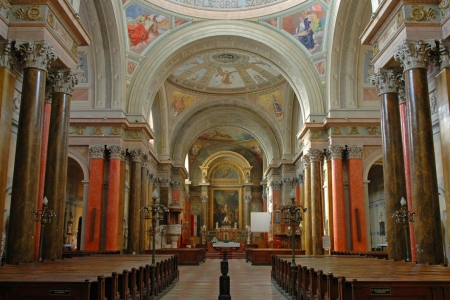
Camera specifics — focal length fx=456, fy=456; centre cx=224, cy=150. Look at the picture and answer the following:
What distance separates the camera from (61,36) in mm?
11336

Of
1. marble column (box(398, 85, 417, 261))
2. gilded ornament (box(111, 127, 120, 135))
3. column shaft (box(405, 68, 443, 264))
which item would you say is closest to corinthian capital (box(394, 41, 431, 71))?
column shaft (box(405, 68, 443, 264))

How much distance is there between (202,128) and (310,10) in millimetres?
17004

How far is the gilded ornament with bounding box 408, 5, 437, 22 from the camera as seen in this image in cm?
1034

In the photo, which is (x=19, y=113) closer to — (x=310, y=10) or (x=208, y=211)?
(x=310, y=10)

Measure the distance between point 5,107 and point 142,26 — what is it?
40.5 ft

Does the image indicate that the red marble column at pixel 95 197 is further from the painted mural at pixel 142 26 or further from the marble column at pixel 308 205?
the marble column at pixel 308 205

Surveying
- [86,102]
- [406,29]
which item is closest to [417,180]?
[406,29]

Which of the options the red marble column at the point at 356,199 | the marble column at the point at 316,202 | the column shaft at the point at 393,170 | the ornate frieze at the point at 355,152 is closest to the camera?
the column shaft at the point at 393,170

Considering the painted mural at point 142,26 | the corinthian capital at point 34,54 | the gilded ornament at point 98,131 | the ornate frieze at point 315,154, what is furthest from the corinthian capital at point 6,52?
the ornate frieze at point 315,154

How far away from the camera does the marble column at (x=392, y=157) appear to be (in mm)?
11562

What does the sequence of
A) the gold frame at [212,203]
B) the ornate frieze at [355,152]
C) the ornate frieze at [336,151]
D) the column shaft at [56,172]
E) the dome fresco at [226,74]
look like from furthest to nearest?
the gold frame at [212,203] < the dome fresco at [226,74] < the ornate frieze at [336,151] < the ornate frieze at [355,152] < the column shaft at [56,172]

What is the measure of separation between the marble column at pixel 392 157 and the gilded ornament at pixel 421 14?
1.77 m

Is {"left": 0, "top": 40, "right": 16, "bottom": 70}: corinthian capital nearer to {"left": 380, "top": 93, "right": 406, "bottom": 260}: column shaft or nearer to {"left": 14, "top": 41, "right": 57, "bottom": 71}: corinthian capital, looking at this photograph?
{"left": 14, "top": 41, "right": 57, "bottom": 71}: corinthian capital

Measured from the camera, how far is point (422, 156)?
9.81 metres
